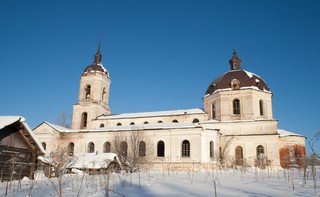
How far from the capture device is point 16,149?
1562 centimetres

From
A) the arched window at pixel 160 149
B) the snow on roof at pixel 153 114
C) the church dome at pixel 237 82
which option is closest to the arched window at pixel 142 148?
the arched window at pixel 160 149

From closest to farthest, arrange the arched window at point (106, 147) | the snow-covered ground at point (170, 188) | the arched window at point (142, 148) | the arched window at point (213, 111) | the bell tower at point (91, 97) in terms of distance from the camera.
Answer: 1. the snow-covered ground at point (170, 188)
2. the arched window at point (142, 148)
3. the arched window at point (106, 147)
4. the arched window at point (213, 111)
5. the bell tower at point (91, 97)

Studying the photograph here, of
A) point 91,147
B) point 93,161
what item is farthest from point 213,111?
point 93,161

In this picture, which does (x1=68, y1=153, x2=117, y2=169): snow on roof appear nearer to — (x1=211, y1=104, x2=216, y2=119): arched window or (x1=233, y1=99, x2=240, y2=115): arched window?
(x1=211, y1=104, x2=216, y2=119): arched window

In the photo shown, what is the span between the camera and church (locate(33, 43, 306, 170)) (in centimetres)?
3103

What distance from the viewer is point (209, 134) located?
104 feet

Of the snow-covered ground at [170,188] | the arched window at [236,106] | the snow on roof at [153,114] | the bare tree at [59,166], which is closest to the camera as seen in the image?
the bare tree at [59,166]

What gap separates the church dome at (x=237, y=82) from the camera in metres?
36.7

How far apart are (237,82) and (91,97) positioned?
22184mm

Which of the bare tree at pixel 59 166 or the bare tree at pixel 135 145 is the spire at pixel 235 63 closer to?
the bare tree at pixel 135 145

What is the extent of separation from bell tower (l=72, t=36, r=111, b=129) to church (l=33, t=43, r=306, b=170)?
313 millimetres

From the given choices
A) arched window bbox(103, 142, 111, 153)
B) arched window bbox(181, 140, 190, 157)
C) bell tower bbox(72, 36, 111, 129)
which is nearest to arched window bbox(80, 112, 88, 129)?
bell tower bbox(72, 36, 111, 129)

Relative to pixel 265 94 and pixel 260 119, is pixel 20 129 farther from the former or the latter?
pixel 265 94

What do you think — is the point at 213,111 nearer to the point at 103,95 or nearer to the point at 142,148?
the point at 142,148
